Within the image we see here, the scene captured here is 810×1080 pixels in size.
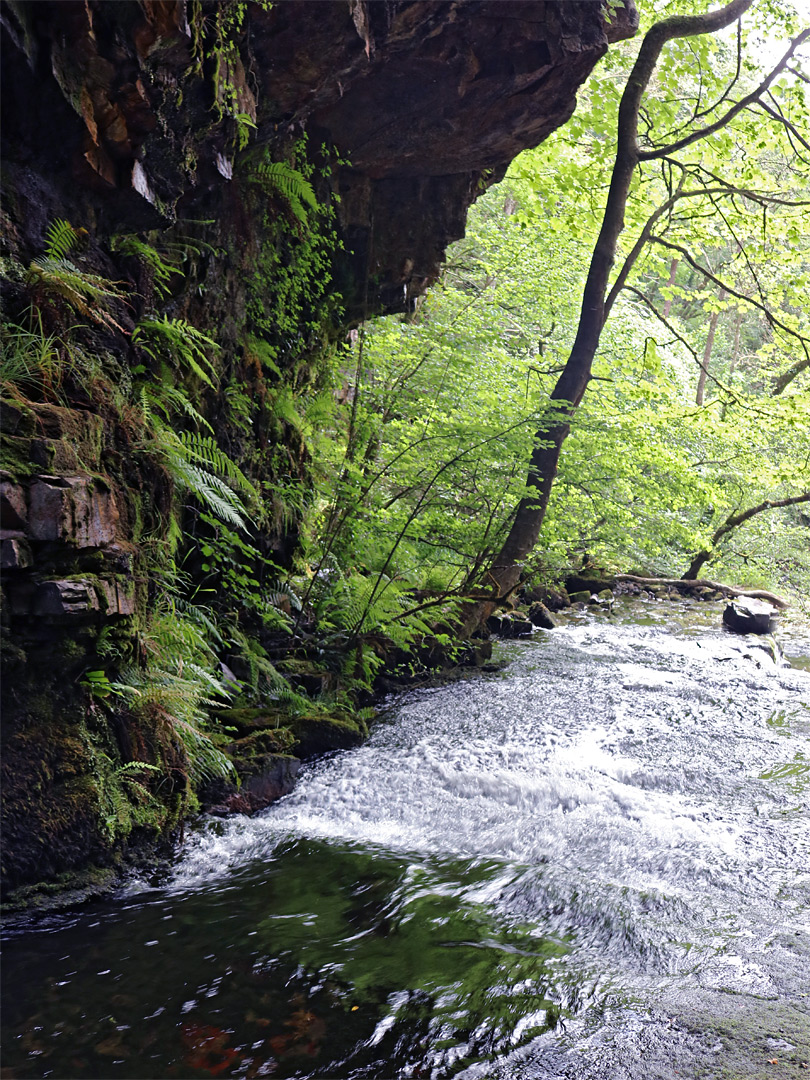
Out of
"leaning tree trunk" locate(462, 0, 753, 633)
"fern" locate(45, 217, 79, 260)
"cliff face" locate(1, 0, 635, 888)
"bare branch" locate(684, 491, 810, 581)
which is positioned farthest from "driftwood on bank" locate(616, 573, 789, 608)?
"fern" locate(45, 217, 79, 260)

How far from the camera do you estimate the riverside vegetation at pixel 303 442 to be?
14.2 feet

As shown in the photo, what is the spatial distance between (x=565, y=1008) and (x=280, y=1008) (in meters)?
1.23

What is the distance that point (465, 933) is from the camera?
3.84 metres

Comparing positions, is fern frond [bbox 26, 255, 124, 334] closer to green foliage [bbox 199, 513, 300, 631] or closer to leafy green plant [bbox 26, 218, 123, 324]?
leafy green plant [bbox 26, 218, 123, 324]

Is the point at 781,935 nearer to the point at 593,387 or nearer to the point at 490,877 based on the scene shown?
the point at 490,877

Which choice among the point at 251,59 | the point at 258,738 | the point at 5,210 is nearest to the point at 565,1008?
the point at 258,738

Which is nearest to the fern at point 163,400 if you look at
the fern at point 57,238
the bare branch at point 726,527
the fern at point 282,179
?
the fern at point 57,238

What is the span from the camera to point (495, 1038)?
3014mm

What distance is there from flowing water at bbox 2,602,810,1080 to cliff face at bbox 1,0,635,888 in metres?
0.79

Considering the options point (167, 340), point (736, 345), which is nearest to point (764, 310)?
point (167, 340)

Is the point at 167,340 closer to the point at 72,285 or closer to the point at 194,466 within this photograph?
the point at 194,466

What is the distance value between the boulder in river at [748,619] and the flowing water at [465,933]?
7032 millimetres

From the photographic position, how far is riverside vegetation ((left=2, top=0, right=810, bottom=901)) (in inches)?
170

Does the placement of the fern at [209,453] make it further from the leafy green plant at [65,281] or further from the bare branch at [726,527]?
the bare branch at [726,527]
